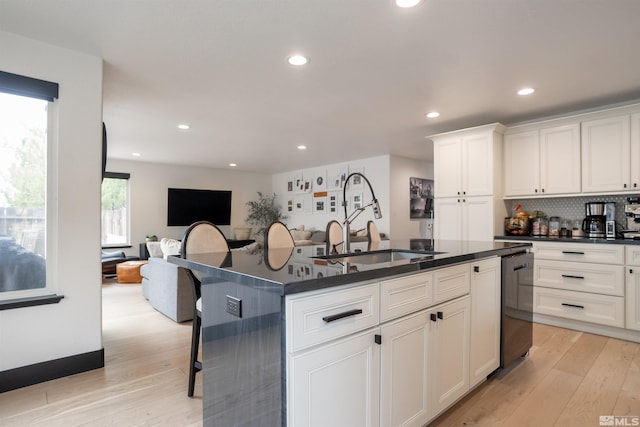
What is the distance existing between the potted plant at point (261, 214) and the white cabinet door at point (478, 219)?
5.87 metres

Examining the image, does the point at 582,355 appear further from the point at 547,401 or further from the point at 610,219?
the point at 610,219

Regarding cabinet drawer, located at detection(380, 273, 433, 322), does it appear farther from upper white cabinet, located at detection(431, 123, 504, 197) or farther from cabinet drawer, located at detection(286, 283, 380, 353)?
upper white cabinet, located at detection(431, 123, 504, 197)

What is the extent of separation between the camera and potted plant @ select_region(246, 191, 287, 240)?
9.29m

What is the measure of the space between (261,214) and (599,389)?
26.2ft

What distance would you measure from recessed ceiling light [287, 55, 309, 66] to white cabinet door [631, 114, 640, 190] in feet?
10.9

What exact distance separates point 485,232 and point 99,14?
166 inches

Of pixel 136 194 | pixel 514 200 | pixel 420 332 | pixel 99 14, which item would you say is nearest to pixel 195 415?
pixel 420 332

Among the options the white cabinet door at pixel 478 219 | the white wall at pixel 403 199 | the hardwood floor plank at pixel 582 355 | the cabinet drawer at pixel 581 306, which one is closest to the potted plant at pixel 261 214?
the white wall at pixel 403 199

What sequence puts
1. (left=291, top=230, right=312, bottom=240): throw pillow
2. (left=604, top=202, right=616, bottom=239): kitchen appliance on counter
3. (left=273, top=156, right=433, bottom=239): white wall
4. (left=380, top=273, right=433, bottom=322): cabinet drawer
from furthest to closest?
(left=291, top=230, right=312, bottom=240): throw pillow, (left=273, top=156, right=433, bottom=239): white wall, (left=604, top=202, right=616, bottom=239): kitchen appliance on counter, (left=380, top=273, right=433, bottom=322): cabinet drawer

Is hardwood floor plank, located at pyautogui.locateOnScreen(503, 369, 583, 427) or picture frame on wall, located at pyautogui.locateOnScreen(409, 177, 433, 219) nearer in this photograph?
hardwood floor plank, located at pyautogui.locateOnScreen(503, 369, 583, 427)

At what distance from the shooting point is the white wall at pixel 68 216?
227 centimetres

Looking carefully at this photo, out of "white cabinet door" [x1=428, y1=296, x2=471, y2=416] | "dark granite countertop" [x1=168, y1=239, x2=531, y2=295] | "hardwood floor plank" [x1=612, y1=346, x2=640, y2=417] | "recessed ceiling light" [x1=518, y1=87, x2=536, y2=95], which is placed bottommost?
"hardwood floor plank" [x1=612, y1=346, x2=640, y2=417]

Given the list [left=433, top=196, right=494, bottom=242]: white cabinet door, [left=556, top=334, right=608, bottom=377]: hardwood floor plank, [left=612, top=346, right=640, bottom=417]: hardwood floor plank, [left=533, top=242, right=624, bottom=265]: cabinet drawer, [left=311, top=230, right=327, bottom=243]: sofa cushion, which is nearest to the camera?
[left=612, top=346, right=640, bottom=417]: hardwood floor plank

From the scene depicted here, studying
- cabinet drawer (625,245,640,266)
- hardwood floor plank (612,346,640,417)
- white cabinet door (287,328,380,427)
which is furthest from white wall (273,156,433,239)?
white cabinet door (287,328,380,427)
